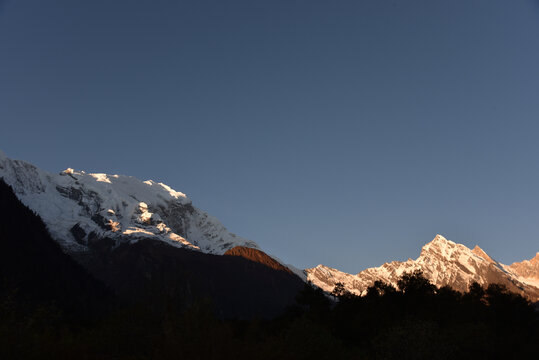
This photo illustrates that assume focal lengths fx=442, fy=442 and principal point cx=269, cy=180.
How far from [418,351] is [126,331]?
2526 cm

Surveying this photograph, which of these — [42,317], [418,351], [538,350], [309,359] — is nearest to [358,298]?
[538,350]

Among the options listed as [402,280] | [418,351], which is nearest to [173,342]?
[418,351]

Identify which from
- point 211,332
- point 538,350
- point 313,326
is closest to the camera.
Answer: point 211,332

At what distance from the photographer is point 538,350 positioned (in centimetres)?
6381

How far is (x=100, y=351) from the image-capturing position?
31.2 m

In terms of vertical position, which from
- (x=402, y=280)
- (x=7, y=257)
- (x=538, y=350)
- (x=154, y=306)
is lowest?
(x=7, y=257)

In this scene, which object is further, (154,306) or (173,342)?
(154,306)

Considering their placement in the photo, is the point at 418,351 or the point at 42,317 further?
the point at 418,351

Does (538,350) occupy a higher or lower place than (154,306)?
higher

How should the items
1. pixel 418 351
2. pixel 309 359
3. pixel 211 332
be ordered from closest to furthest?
1. pixel 211 332
2. pixel 309 359
3. pixel 418 351

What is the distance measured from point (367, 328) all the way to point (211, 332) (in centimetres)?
7477

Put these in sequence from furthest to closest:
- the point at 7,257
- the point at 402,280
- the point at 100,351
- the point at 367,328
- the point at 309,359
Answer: the point at 7,257 < the point at 402,280 < the point at 367,328 < the point at 309,359 < the point at 100,351

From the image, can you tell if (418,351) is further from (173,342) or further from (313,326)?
(173,342)

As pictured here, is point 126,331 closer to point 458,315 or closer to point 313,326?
point 313,326
